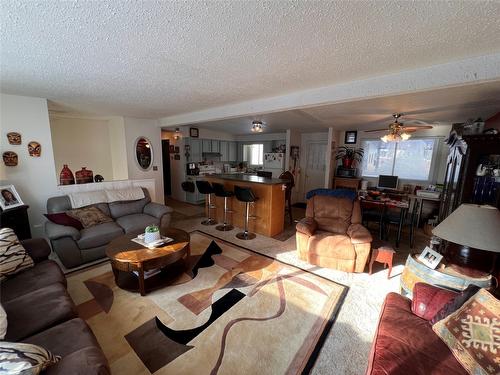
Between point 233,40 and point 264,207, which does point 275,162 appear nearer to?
point 264,207

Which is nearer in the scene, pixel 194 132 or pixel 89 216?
pixel 89 216

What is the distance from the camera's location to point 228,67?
1935mm

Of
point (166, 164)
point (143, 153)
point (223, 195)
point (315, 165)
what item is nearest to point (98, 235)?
point (223, 195)

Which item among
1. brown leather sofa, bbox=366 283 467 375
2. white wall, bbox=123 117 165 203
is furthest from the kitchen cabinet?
brown leather sofa, bbox=366 283 467 375

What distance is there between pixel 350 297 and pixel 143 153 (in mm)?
5007

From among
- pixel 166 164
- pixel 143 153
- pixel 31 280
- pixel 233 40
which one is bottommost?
pixel 31 280

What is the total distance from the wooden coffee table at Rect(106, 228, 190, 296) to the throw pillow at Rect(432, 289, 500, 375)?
226 cm

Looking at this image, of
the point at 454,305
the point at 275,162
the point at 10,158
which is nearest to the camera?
the point at 454,305

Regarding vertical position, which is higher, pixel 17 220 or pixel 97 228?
pixel 17 220

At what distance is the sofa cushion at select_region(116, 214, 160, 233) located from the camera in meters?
3.17

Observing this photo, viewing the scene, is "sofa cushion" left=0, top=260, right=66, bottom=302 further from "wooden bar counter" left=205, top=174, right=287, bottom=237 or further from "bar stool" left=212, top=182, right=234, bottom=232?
"wooden bar counter" left=205, top=174, right=287, bottom=237

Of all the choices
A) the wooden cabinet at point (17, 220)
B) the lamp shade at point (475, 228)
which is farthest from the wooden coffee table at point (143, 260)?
the lamp shade at point (475, 228)

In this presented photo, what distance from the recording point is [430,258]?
1.79 meters

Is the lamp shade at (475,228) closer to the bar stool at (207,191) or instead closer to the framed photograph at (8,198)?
the bar stool at (207,191)
